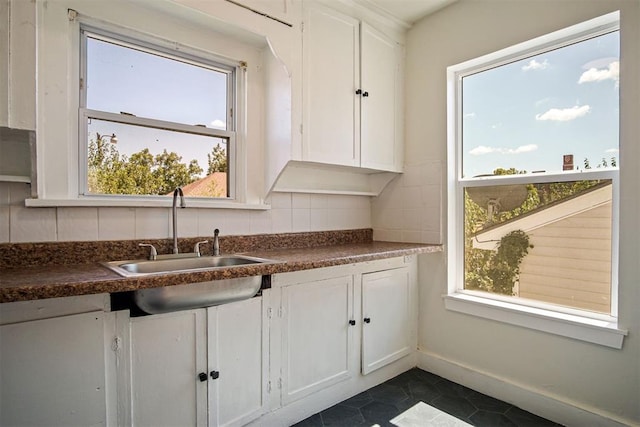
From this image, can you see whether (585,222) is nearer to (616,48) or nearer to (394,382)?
(616,48)

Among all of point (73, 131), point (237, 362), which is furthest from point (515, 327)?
point (73, 131)

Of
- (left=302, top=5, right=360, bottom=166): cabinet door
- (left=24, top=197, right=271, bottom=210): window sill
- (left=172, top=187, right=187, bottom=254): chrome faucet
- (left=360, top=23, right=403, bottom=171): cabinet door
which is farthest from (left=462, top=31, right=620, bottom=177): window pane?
(left=172, top=187, right=187, bottom=254): chrome faucet

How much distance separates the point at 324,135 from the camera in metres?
2.16

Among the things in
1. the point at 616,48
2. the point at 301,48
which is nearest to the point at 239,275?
the point at 301,48

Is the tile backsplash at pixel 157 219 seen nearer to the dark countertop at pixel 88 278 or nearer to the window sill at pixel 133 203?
the window sill at pixel 133 203

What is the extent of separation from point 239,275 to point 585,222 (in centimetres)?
192

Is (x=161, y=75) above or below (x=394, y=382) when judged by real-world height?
above

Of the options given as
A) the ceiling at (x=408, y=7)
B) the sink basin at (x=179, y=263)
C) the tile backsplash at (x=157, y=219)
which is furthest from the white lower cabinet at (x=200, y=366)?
the ceiling at (x=408, y=7)

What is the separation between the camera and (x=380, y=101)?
8.20 ft

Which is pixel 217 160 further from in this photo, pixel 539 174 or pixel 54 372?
pixel 539 174

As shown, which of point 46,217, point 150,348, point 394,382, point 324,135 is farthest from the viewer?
point 394,382

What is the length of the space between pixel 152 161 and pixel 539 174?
7.53 ft

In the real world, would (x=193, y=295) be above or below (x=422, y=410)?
above

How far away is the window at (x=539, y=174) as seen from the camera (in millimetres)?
1852
